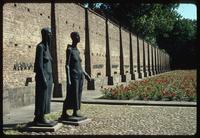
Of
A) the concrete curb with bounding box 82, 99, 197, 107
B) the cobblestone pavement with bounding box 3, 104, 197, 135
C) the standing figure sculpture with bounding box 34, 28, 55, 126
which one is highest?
the standing figure sculpture with bounding box 34, 28, 55, 126

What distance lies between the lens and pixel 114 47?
3195 cm

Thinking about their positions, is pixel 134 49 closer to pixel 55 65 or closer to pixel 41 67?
pixel 55 65

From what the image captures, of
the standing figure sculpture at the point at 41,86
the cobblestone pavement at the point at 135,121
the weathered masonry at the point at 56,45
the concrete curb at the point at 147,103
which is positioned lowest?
the cobblestone pavement at the point at 135,121

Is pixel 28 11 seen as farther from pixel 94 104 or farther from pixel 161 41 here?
pixel 161 41

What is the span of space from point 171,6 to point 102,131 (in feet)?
188

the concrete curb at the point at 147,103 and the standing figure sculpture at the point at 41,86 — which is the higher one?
the standing figure sculpture at the point at 41,86

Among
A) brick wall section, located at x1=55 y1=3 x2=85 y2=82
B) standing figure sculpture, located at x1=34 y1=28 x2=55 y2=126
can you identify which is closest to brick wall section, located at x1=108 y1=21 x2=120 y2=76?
brick wall section, located at x1=55 y1=3 x2=85 y2=82

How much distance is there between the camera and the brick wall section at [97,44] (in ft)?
81.5

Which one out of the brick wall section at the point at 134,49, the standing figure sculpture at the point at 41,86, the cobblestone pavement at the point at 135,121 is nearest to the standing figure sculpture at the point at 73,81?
the cobblestone pavement at the point at 135,121

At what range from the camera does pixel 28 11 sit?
15.6 meters

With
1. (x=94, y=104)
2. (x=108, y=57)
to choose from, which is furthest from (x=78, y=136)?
(x=108, y=57)

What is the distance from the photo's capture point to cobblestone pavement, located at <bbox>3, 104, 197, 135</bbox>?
9375 millimetres

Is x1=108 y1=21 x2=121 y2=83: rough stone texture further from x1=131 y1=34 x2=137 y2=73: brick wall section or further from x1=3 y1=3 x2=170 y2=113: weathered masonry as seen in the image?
x1=131 y1=34 x2=137 y2=73: brick wall section

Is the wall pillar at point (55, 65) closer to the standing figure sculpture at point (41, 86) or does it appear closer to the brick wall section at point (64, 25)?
the brick wall section at point (64, 25)
